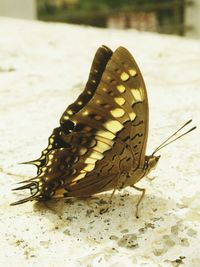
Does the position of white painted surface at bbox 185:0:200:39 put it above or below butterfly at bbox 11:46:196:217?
below

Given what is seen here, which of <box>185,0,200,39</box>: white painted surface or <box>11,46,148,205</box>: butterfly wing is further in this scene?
<box>185,0,200,39</box>: white painted surface

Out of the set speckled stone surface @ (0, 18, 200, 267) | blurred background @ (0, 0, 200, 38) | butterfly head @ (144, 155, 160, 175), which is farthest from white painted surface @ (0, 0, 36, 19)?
butterfly head @ (144, 155, 160, 175)

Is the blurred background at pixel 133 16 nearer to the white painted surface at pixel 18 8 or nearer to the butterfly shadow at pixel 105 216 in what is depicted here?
the white painted surface at pixel 18 8

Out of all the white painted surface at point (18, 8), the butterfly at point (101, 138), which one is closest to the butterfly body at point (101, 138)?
the butterfly at point (101, 138)

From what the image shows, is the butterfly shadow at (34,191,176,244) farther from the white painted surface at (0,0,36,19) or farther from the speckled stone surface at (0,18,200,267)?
the white painted surface at (0,0,36,19)

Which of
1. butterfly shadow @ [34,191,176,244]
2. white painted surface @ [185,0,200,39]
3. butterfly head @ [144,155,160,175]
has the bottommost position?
white painted surface @ [185,0,200,39]

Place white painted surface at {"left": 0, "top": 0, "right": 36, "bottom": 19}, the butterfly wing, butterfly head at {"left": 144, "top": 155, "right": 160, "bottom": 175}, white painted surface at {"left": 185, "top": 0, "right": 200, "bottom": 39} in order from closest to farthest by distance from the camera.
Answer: the butterfly wing < butterfly head at {"left": 144, "top": 155, "right": 160, "bottom": 175} < white painted surface at {"left": 0, "top": 0, "right": 36, "bottom": 19} < white painted surface at {"left": 185, "top": 0, "right": 200, "bottom": 39}

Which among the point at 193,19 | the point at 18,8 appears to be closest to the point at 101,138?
the point at 18,8
